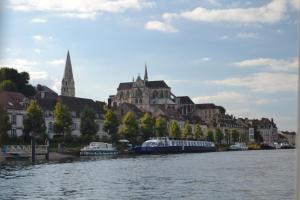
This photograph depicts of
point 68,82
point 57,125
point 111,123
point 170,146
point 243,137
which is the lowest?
point 243,137

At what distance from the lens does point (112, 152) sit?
67.6 m

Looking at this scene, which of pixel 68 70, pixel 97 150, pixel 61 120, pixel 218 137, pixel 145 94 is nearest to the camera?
pixel 97 150

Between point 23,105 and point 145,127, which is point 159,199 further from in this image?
point 145,127

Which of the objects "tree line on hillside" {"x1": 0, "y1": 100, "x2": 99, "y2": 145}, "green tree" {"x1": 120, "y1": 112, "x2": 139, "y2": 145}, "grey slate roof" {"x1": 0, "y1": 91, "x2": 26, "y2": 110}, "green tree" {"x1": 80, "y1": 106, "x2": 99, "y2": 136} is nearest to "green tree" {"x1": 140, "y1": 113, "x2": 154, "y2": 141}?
"green tree" {"x1": 120, "y1": 112, "x2": 139, "y2": 145}

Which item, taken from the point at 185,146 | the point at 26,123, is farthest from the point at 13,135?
the point at 185,146

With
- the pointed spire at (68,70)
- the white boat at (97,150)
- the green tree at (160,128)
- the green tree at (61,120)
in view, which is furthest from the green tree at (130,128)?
the pointed spire at (68,70)

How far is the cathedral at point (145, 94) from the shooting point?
165m

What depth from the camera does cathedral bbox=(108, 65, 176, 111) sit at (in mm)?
165375

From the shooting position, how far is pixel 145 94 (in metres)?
165

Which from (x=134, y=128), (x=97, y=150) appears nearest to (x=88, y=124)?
(x=97, y=150)

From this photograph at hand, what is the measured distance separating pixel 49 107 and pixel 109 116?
415 inches

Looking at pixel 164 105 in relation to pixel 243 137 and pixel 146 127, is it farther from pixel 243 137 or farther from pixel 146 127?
pixel 146 127

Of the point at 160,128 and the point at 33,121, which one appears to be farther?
the point at 160,128

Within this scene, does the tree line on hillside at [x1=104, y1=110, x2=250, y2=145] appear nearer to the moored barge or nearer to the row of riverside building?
the moored barge
